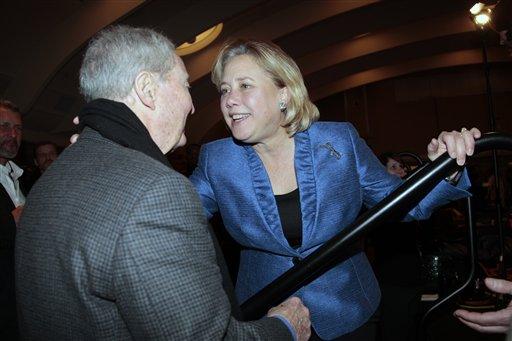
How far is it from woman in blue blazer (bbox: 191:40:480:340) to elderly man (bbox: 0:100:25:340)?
1.52 meters

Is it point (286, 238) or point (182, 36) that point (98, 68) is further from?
point (182, 36)

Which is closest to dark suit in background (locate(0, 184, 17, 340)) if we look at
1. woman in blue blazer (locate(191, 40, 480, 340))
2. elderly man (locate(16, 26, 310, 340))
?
woman in blue blazer (locate(191, 40, 480, 340))

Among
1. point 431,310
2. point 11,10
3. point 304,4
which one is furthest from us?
point 304,4

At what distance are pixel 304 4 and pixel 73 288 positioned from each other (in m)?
10.2

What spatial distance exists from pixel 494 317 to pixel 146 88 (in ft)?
4.23

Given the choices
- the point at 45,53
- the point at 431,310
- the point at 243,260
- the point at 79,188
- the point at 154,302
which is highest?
the point at 45,53

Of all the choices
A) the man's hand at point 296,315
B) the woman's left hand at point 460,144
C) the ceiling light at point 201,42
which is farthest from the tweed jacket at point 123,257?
the ceiling light at point 201,42

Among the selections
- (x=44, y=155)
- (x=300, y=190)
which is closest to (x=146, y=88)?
(x=300, y=190)

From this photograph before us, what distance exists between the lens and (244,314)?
142cm

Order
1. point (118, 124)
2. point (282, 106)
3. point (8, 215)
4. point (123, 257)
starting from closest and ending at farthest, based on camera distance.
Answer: point (123, 257)
point (118, 124)
point (282, 106)
point (8, 215)

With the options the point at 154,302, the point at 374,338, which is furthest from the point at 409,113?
the point at 154,302

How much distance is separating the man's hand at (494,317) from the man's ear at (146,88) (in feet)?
3.87

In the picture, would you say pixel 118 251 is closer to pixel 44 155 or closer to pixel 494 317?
pixel 494 317

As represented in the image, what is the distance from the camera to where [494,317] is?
1318 mm
